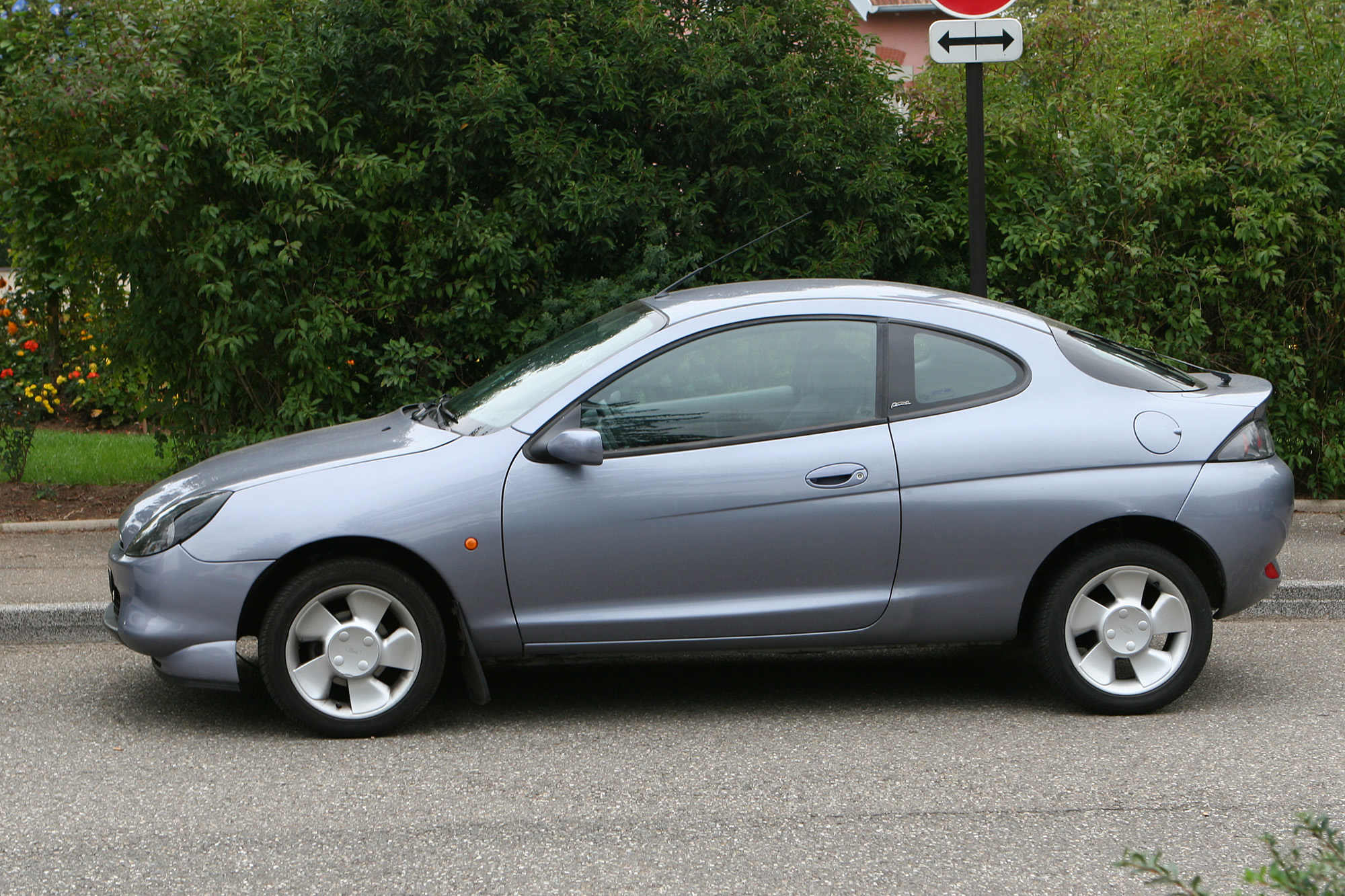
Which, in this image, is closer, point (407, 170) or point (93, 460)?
point (407, 170)

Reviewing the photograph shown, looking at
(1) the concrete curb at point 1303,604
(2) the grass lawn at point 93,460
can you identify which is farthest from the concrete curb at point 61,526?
(1) the concrete curb at point 1303,604

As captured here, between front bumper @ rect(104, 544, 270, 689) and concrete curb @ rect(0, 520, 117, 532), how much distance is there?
149 inches

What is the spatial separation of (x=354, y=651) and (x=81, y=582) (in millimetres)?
2782

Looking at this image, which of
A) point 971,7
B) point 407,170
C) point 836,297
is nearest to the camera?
point 836,297

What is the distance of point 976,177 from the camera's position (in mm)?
6953

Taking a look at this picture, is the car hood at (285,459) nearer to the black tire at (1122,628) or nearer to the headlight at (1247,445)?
the black tire at (1122,628)

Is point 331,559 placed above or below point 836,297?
below

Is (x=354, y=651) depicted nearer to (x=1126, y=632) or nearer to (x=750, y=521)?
(x=750, y=521)

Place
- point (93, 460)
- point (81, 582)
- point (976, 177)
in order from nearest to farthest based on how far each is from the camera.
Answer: point (81, 582), point (976, 177), point (93, 460)

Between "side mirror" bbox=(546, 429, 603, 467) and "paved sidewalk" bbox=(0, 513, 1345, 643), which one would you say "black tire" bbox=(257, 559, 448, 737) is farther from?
"paved sidewalk" bbox=(0, 513, 1345, 643)

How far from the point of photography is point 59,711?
197 inches

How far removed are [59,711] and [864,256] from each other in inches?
205

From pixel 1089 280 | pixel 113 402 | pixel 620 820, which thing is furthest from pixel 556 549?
pixel 113 402

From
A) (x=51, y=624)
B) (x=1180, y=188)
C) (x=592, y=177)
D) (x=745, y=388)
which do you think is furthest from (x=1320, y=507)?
A: (x=51, y=624)
